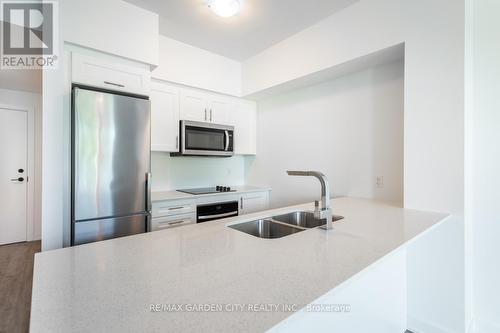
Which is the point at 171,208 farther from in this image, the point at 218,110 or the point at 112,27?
the point at 112,27

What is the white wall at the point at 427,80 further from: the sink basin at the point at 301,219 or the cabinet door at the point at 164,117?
the cabinet door at the point at 164,117

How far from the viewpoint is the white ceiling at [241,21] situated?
2.16m

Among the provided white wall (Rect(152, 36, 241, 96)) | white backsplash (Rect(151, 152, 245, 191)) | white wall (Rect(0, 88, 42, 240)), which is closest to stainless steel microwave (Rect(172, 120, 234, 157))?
white backsplash (Rect(151, 152, 245, 191))

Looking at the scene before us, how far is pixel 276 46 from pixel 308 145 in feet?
3.99

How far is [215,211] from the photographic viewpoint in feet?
9.46

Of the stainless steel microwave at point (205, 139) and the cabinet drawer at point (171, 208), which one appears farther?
the stainless steel microwave at point (205, 139)

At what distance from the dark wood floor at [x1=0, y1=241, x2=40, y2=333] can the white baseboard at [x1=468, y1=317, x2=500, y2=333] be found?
3295 mm

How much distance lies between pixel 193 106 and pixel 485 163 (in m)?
2.79

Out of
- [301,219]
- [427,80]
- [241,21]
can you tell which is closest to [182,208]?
[301,219]

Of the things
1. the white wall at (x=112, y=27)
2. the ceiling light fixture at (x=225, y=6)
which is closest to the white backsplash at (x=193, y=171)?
the white wall at (x=112, y=27)

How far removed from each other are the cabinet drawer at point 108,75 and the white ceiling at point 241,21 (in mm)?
591

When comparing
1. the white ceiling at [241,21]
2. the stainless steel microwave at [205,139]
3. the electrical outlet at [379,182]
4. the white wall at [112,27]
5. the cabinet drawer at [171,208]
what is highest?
the white ceiling at [241,21]

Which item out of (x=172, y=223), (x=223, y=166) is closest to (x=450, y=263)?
(x=172, y=223)

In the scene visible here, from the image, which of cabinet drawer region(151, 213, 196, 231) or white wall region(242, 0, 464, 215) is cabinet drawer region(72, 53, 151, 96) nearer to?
cabinet drawer region(151, 213, 196, 231)
